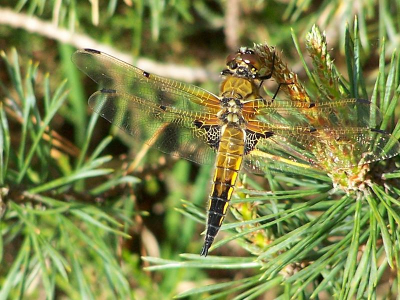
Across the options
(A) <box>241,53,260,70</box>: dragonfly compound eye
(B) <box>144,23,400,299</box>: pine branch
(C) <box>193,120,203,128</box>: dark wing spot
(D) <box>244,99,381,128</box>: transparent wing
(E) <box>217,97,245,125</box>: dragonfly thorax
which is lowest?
(B) <box>144,23,400,299</box>: pine branch

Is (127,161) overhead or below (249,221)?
overhead

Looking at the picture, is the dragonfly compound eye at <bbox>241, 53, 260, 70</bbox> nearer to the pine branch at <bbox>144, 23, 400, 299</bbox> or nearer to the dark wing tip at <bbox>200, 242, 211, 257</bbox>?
the pine branch at <bbox>144, 23, 400, 299</bbox>

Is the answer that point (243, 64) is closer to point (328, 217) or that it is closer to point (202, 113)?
point (202, 113)

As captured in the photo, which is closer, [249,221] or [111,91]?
[249,221]

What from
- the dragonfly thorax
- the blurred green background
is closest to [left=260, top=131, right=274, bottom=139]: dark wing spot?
the dragonfly thorax

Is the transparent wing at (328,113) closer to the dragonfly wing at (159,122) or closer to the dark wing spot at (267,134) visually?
the dark wing spot at (267,134)

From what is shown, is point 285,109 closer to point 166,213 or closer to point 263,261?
point 263,261

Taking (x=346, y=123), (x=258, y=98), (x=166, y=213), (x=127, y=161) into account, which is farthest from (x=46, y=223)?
(x=346, y=123)
